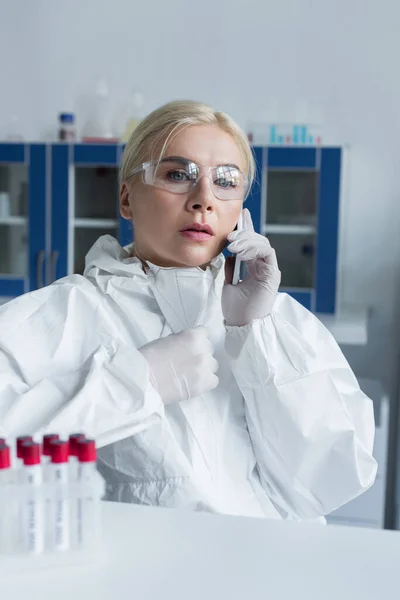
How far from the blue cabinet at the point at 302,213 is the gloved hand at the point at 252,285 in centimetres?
177

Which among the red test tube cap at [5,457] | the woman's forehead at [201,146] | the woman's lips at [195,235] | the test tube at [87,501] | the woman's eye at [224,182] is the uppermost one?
the woman's forehead at [201,146]

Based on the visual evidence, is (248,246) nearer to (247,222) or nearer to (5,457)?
(247,222)

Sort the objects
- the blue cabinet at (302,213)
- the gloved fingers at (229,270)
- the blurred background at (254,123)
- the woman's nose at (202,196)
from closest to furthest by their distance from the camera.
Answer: the woman's nose at (202,196), the gloved fingers at (229,270), the blue cabinet at (302,213), the blurred background at (254,123)

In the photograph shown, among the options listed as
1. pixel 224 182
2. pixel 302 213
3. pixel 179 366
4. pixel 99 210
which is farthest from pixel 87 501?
pixel 99 210

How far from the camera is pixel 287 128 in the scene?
125 inches

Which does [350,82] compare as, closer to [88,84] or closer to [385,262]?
[385,262]

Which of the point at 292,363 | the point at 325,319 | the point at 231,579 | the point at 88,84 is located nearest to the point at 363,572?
the point at 231,579

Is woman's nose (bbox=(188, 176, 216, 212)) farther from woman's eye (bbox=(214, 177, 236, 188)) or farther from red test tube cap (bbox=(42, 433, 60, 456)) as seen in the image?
red test tube cap (bbox=(42, 433, 60, 456))

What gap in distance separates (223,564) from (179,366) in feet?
1.30

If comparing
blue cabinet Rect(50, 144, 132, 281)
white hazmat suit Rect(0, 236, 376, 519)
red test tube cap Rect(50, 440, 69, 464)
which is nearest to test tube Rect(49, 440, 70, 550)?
red test tube cap Rect(50, 440, 69, 464)

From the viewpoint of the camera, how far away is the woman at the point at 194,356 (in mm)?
1107

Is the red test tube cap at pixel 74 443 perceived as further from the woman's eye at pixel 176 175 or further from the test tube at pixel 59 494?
the woman's eye at pixel 176 175

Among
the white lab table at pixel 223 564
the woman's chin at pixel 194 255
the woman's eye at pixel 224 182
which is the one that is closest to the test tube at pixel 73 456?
the white lab table at pixel 223 564

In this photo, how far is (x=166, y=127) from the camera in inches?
50.4
